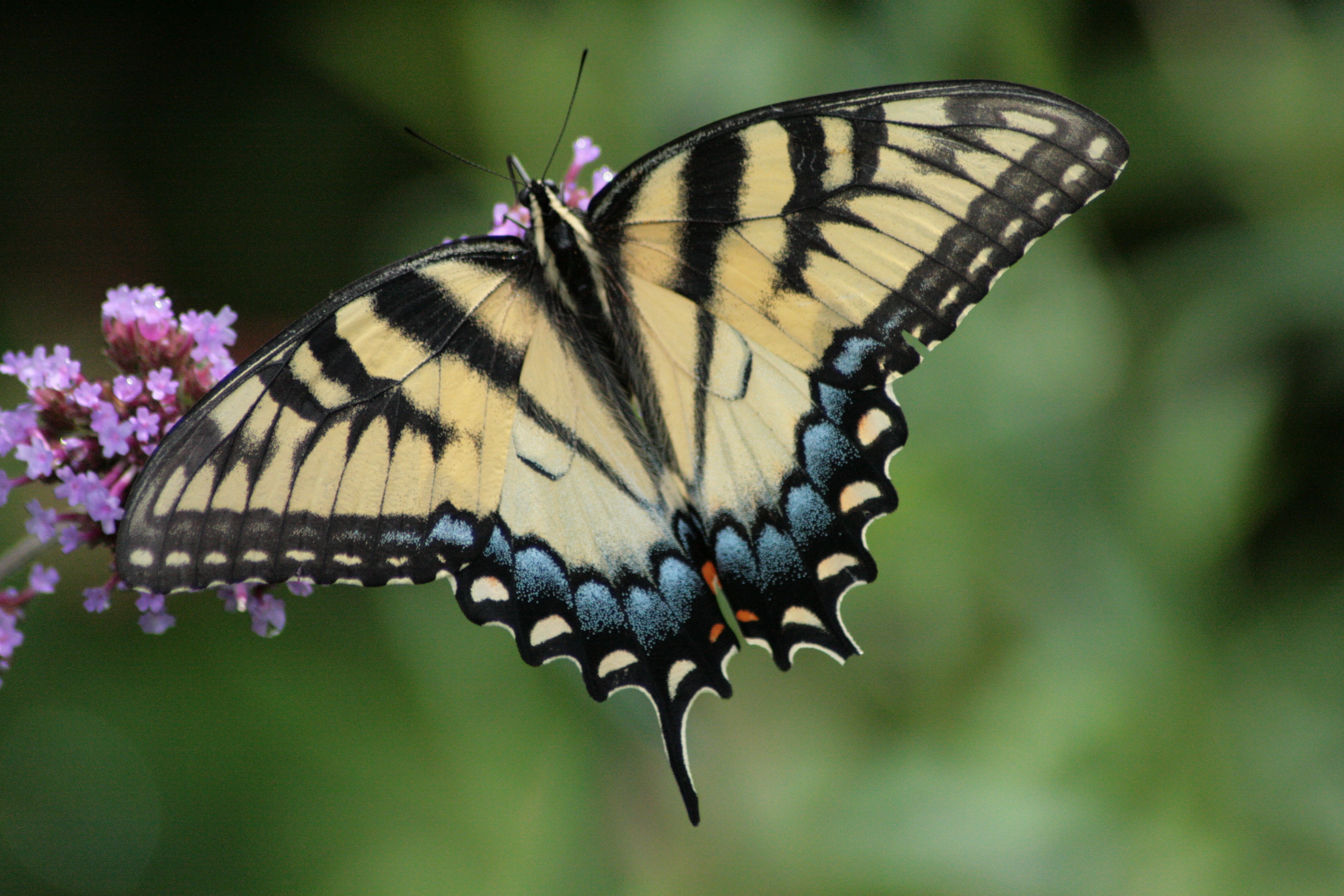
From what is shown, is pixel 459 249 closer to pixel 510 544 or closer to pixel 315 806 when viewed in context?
pixel 510 544

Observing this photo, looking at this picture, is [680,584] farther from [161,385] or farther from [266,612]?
[161,385]

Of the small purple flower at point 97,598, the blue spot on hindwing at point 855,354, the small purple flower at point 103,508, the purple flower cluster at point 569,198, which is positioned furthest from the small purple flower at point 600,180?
the small purple flower at point 97,598

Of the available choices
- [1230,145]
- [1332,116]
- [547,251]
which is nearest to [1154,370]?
[1230,145]

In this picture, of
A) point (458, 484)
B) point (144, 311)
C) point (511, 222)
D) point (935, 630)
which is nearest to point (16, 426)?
point (144, 311)

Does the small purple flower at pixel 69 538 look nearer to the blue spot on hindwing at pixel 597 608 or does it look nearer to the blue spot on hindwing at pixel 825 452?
the blue spot on hindwing at pixel 597 608

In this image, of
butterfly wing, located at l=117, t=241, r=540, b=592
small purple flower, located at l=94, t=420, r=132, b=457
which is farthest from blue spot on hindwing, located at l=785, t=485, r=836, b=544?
small purple flower, located at l=94, t=420, r=132, b=457
